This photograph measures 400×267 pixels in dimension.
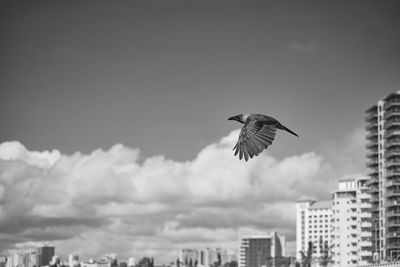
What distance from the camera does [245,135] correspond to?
1591 cm

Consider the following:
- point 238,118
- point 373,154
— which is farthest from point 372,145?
point 238,118

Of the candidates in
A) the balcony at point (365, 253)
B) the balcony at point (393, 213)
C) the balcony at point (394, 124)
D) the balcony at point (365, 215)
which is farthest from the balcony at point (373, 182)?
the balcony at point (365, 253)

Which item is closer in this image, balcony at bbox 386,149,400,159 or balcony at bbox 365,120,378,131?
Result: balcony at bbox 386,149,400,159

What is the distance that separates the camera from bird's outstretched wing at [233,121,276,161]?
49.8 ft

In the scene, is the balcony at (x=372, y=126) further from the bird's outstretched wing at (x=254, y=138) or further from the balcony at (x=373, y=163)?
the bird's outstretched wing at (x=254, y=138)

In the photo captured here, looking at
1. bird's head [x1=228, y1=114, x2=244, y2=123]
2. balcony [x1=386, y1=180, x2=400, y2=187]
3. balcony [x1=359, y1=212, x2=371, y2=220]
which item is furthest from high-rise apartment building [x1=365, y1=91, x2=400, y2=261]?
bird's head [x1=228, y1=114, x2=244, y2=123]

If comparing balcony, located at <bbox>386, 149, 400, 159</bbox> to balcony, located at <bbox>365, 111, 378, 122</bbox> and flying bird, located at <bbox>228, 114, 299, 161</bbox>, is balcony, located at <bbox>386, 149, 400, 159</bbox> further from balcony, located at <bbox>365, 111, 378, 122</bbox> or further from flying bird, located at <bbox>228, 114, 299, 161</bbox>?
flying bird, located at <bbox>228, 114, 299, 161</bbox>

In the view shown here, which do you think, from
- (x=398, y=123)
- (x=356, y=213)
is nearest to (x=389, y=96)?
(x=398, y=123)

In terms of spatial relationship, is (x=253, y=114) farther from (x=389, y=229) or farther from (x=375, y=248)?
(x=375, y=248)

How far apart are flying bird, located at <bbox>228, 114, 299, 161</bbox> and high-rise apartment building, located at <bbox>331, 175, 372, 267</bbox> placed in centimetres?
15943

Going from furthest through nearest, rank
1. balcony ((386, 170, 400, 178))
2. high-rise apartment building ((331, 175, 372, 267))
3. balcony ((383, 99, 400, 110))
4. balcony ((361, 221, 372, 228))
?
high-rise apartment building ((331, 175, 372, 267)) → balcony ((361, 221, 372, 228)) → balcony ((383, 99, 400, 110)) → balcony ((386, 170, 400, 178))

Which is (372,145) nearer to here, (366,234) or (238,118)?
(366,234)

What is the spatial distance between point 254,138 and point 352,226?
168 meters

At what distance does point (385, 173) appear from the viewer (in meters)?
161
